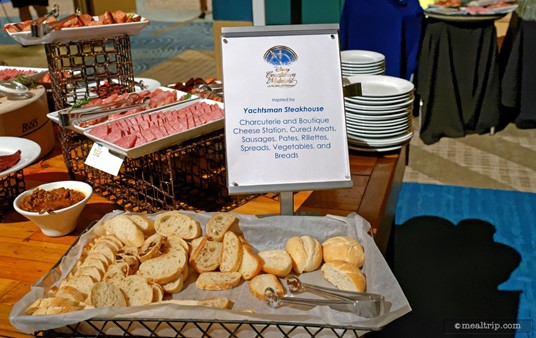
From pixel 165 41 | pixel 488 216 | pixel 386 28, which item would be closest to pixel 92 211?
pixel 488 216

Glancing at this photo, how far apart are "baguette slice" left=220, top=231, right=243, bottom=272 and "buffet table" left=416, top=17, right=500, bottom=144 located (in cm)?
319

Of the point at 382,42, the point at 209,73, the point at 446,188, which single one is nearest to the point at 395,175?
the point at 446,188

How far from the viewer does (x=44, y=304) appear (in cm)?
81

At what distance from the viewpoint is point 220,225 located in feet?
3.28

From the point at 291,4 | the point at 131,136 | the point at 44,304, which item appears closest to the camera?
the point at 44,304

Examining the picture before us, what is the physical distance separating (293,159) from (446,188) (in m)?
2.34

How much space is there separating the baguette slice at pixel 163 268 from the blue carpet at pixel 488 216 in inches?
69.0

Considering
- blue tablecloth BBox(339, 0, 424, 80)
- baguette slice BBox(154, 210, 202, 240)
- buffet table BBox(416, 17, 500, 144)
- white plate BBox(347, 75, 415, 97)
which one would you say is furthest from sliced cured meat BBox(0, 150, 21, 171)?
buffet table BBox(416, 17, 500, 144)

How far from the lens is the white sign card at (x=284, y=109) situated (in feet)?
3.34

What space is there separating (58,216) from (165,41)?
647cm

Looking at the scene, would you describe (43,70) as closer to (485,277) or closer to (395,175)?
(395,175)

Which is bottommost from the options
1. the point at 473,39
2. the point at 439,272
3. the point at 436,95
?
the point at 439,272

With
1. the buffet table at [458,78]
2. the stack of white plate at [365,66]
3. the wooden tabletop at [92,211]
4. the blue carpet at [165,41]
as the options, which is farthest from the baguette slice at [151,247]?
the blue carpet at [165,41]

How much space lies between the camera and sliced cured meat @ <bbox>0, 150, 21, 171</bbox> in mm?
1250
